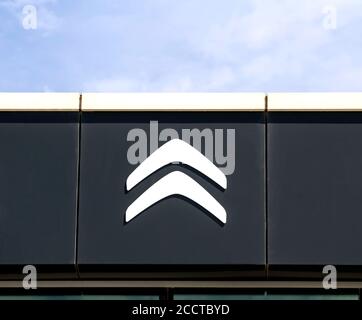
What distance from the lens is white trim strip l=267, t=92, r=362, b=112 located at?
14.4 metres

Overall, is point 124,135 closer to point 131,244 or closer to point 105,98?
point 105,98

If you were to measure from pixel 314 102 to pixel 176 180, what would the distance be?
2.68m

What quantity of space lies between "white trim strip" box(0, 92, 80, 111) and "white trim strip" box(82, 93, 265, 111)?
8.7 inches

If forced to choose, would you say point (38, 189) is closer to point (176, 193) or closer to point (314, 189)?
point (176, 193)

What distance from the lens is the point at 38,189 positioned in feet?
47.1

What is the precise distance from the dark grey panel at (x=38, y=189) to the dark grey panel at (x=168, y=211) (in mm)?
241

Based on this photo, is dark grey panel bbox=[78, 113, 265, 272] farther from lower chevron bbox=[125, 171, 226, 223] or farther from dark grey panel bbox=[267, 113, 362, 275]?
dark grey panel bbox=[267, 113, 362, 275]

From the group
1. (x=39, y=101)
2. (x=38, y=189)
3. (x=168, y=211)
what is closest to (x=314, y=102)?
(x=168, y=211)

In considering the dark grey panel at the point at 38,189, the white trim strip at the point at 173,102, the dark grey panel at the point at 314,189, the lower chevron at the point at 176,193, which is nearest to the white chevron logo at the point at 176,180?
the lower chevron at the point at 176,193

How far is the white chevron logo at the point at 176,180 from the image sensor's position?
14242mm
